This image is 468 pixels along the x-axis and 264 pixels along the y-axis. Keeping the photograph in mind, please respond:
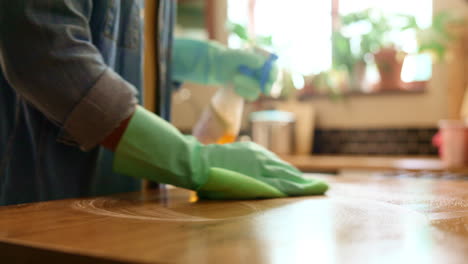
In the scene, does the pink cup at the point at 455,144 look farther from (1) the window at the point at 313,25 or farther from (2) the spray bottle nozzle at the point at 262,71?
(2) the spray bottle nozzle at the point at 262,71

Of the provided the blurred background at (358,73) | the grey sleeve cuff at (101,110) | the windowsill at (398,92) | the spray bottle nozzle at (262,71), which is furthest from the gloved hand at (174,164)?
the windowsill at (398,92)

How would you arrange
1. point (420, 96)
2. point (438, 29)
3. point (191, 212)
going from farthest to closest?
point (420, 96)
point (438, 29)
point (191, 212)

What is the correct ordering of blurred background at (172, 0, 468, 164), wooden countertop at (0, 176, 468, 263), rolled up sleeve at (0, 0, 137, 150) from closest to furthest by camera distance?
wooden countertop at (0, 176, 468, 263), rolled up sleeve at (0, 0, 137, 150), blurred background at (172, 0, 468, 164)

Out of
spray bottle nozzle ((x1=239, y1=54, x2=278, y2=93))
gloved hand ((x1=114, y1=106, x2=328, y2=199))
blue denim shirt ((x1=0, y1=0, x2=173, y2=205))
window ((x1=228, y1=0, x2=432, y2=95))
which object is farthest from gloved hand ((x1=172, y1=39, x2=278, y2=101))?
window ((x1=228, y1=0, x2=432, y2=95))

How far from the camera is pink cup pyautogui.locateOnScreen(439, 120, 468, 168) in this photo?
1.88 metres

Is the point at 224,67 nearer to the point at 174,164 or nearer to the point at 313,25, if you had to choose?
the point at 174,164

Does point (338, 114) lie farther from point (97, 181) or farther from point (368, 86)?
point (97, 181)

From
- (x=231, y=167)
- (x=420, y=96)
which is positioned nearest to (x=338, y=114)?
(x=420, y=96)

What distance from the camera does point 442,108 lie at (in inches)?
93.4

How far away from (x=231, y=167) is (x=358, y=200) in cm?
21

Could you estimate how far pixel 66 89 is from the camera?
62 centimetres

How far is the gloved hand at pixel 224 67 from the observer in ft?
3.50

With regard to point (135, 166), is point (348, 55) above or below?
above

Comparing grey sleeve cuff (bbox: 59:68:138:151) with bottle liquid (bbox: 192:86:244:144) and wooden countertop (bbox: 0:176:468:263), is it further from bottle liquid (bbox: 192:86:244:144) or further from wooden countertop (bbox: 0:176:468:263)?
bottle liquid (bbox: 192:86:244:144)
